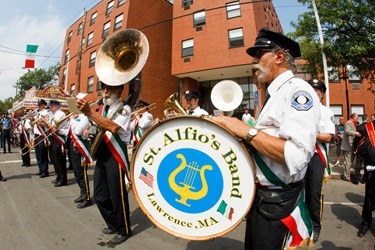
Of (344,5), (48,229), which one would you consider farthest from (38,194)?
(344,5)

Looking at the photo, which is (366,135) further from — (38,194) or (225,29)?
(225,29)

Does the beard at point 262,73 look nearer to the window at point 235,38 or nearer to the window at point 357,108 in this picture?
the window at point 235,38

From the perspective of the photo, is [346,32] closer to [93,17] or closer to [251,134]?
[251,134]

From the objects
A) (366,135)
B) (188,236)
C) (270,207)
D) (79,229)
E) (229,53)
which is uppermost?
(229,53)

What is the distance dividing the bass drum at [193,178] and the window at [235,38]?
1996cm

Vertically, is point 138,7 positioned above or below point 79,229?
above

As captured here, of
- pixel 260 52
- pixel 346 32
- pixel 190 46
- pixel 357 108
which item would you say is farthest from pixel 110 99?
pixel 357 108

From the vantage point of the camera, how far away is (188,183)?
1768 millimetres

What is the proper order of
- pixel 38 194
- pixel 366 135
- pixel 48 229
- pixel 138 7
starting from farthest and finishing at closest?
pixel 138 7, pixel 38 194, pixel 366 135, pixel 48 229

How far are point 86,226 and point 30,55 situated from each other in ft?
54.8

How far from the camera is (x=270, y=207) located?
1713mm

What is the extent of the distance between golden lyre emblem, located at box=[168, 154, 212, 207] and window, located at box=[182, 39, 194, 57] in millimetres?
21223

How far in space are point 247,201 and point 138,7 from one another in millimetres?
26308

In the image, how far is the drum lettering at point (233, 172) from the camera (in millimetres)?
1670
